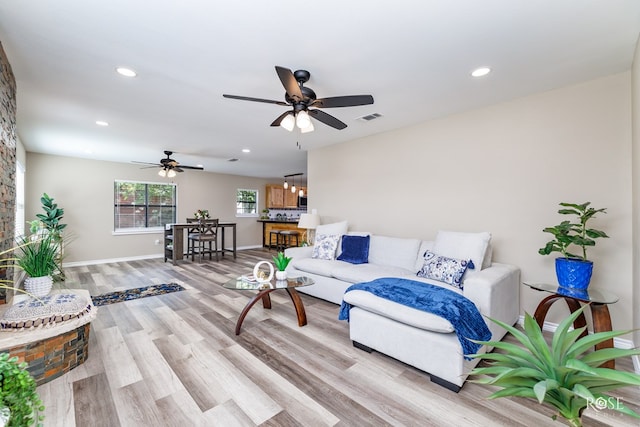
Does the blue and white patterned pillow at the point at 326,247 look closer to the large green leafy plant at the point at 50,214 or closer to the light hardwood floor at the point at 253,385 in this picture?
the light hardwood floor at the point at 253,385

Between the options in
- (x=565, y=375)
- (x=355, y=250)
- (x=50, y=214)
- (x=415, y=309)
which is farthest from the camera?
(x=50, y=214)

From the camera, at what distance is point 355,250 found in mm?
4059

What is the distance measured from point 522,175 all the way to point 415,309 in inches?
82.6

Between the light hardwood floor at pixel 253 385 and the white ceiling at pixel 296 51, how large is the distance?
251cm

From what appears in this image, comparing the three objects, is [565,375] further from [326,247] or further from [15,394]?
[326,247]

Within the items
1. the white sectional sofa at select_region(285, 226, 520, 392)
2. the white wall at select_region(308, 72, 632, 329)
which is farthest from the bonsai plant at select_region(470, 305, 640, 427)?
the white wall at select_region(308, 72, 632, 329)

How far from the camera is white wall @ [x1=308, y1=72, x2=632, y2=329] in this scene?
8.59 feet

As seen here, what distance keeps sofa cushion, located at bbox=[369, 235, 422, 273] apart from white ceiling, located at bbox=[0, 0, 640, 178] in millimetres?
1697

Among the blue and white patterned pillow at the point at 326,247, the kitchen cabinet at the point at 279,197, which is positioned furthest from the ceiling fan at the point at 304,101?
the kitchen cabinet at the point at 279,197

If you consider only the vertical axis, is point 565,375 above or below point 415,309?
above

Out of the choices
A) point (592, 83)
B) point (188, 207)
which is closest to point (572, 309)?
point (592, 83)

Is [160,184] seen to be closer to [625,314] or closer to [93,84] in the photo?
[93,84]

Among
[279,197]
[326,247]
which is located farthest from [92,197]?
[326,247]

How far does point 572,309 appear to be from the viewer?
2.51 metres
